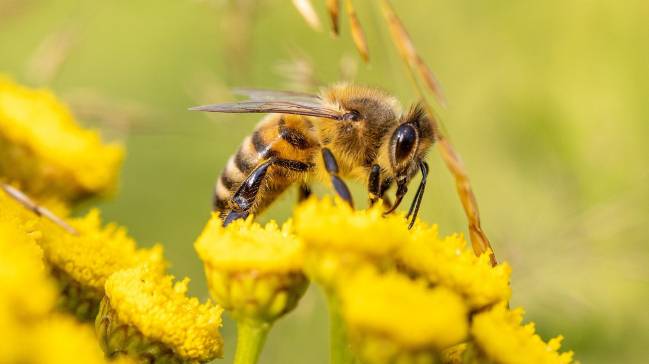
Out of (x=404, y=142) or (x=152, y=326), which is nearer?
(x=152, y=326)

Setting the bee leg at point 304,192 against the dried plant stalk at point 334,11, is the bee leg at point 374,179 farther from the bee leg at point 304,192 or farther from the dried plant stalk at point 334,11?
the dried plant stalk at point 334,11

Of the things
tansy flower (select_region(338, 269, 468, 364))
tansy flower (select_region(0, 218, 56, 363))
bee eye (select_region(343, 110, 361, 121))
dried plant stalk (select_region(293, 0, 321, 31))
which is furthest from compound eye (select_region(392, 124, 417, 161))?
tansy flower (select_region(0, 218, 56, 363))

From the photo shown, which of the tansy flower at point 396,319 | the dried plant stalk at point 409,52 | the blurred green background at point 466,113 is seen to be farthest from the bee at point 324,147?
the tansy flower at point 396,319

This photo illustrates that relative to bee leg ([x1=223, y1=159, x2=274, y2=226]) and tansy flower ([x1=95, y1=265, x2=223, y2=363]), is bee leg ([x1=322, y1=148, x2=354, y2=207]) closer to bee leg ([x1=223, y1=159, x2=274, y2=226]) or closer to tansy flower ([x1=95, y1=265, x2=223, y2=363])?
bee leg ([x1=223, y1=159, x2=274, y2=226])

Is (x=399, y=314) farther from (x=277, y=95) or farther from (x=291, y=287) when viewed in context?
(x=277, y=95)

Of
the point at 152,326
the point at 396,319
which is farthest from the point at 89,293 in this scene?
the point at 396,319

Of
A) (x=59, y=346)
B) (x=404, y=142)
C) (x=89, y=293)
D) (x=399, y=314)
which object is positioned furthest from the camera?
(x=404, y=142)

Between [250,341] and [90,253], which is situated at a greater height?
[250,341]
